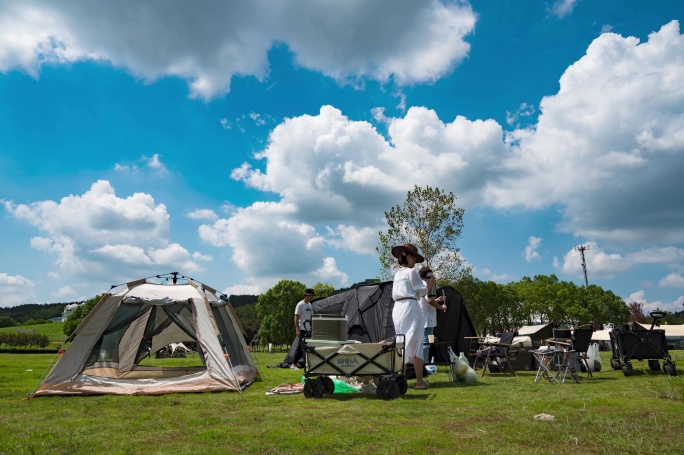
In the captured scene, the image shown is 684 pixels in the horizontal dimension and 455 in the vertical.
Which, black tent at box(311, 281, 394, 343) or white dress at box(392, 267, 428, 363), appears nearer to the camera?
white dress at box(392, 267, 428, 363)

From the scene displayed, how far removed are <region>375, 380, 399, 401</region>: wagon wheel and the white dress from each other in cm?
105

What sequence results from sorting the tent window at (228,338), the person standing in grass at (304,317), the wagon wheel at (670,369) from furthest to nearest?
the person standing in grass at (304,317), the wagon wheel at (670,369), the tent window at (228,338)

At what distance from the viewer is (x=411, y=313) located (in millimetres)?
7387

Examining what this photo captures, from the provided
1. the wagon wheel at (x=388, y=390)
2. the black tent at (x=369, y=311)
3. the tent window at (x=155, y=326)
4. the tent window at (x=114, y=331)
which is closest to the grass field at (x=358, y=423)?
the wagon wheel at (x=388, y=390)

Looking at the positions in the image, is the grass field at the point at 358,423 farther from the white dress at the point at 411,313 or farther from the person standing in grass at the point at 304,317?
the person standing in grass at the point at 304,317

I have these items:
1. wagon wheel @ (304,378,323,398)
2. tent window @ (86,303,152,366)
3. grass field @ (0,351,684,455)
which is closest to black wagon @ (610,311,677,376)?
grass field @ (0,351,684,455)

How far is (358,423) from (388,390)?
1.71 m

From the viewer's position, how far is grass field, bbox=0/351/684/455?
3.80 m

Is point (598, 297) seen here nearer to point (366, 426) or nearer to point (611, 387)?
point (611, 387)

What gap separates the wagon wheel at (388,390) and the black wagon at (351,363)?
0.56ft

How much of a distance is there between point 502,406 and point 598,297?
55.6m

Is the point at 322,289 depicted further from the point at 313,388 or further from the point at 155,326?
the point at 313,388

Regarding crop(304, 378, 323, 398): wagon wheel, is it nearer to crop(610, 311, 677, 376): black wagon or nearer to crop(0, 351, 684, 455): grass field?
crop(0, 351, 684, 455): grass field

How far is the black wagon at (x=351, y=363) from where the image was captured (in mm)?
6617
